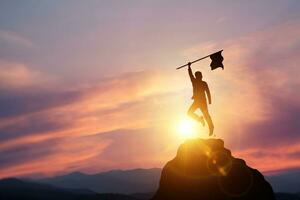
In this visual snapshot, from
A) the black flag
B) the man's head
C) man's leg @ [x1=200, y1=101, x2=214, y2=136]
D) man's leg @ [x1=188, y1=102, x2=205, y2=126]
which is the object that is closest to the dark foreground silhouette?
man's leg @ [x1=200, y1=101, x2=214, y2=136]

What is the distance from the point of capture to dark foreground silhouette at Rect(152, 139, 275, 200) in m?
25.7

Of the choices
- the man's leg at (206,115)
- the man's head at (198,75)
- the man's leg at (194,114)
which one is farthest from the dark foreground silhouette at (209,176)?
the man's head at (198,75)

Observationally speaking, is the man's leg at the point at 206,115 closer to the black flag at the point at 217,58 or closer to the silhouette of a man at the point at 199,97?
the silhouette of a man at the point at 199,97

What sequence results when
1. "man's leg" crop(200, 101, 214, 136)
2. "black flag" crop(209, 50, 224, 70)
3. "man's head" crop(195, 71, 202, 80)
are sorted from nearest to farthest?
"man's head" crop(195, 71, 202, 80)
"man's leg" crop(200, 101, 214, 136)
"black flag" crop(209, 50, 224, 70)

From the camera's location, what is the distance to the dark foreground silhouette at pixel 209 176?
2570cm

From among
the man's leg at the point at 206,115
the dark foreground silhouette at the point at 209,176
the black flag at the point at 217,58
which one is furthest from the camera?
the black flag at the point at 217,58

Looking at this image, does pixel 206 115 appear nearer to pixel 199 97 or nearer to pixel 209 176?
pixel 199 97

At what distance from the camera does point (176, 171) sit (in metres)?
27.0

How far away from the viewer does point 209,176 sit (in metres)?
26.0

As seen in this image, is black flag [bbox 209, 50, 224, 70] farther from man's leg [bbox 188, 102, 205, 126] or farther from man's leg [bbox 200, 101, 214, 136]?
man's leg [bbox 188, 102, 205, 126]

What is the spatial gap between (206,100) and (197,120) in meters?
1.24

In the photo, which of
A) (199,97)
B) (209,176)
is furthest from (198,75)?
(209,176)

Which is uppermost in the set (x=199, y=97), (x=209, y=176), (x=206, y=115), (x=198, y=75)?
(x=198, y=75)

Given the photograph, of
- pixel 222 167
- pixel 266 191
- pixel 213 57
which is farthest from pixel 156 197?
pixel 213 57
